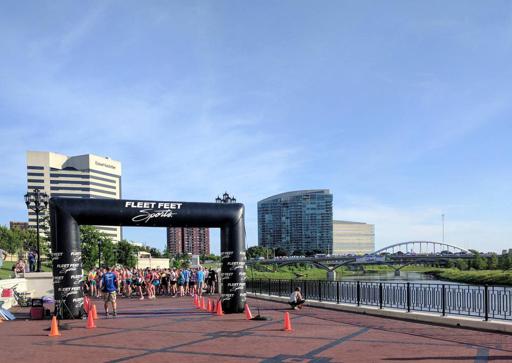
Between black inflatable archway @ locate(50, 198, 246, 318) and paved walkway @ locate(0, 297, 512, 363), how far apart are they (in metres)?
1.36

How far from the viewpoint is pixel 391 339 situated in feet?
38.5

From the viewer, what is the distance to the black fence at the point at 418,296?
1575 cm

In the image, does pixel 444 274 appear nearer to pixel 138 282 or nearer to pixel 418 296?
pixel 138 282

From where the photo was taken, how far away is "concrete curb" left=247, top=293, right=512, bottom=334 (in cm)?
1294

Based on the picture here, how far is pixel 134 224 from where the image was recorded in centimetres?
1730

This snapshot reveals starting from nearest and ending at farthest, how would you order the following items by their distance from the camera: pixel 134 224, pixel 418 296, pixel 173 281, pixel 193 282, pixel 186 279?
pixel 134 224 → pixel 418 296 → pixel 193 282 → pixel 173 281 → pixel 186 279

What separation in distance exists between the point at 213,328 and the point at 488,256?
96221 mm

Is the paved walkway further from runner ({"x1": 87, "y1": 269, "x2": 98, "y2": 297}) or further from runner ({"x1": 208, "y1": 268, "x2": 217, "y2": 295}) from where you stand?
runner ({"x1": 87, "y1": 269, "x2": 98, "y2": 297})

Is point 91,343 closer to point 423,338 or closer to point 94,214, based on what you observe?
point 94,214

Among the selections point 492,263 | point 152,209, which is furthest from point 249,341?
point 492,263

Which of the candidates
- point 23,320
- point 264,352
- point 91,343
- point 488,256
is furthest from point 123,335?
point 488,256

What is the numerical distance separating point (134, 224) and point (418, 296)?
34.8 feet

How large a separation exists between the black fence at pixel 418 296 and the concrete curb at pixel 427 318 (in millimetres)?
351

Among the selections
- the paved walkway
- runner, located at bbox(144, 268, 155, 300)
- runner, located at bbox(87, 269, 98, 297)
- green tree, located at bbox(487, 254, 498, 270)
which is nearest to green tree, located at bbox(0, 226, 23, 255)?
runner, located at bbox(87, 269, 98, 297)
